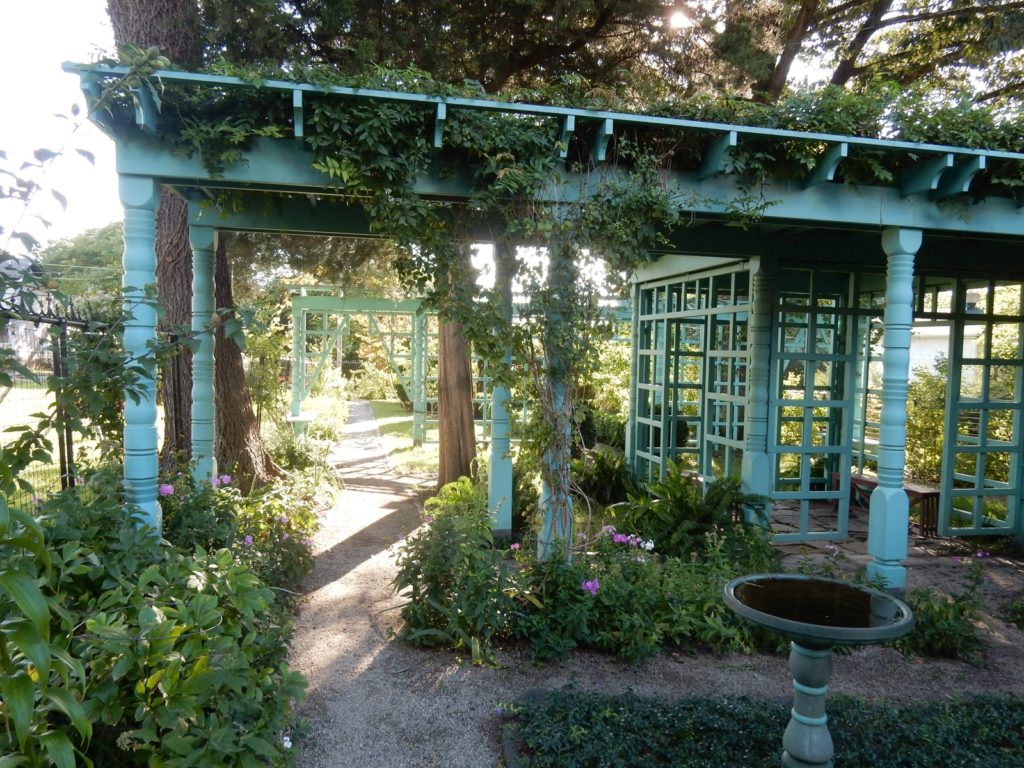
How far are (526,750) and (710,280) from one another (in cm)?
548

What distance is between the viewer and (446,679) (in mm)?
3814

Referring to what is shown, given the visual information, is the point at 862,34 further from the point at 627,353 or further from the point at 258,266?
the point at 258,266

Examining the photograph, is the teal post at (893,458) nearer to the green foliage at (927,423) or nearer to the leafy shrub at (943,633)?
the leafy shrub at (943,633)

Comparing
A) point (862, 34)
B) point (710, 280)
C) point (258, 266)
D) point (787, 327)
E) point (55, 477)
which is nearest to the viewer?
point (55, 477)

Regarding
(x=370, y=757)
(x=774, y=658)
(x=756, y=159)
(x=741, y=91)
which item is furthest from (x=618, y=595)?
(x=741, y=91)

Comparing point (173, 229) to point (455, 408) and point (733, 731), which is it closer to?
point (455, 408)

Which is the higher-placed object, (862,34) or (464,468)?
(862,34)

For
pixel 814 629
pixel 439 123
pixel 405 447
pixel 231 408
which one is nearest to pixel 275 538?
pixel 439 123

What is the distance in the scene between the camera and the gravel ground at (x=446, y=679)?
125 inches

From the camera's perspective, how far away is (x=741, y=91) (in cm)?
741

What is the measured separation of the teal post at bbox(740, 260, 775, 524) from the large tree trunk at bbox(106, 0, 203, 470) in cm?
503

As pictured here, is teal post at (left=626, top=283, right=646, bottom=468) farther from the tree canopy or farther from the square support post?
the square support post

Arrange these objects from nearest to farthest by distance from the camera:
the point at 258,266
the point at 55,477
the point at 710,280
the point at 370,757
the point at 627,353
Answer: the point at 370,757
the point at 55,477
the point at 710,280
the point at 258,266
the point at 627,353

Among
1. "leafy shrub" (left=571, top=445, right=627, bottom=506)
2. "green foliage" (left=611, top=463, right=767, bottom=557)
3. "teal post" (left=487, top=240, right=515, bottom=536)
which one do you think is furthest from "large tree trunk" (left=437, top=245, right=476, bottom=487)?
"green foliage" (left=611, top=463, right=767, bottom=557)
